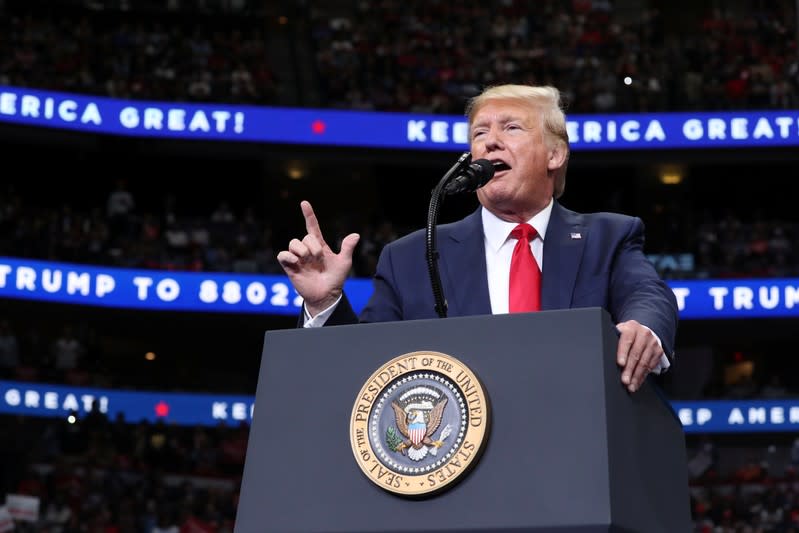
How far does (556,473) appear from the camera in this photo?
1.75m

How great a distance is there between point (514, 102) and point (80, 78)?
1590 centimetres

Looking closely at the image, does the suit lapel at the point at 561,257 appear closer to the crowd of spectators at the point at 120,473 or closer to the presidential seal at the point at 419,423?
the presidential seal at the point at 419,423

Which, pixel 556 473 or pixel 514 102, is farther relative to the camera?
pixel 514 102

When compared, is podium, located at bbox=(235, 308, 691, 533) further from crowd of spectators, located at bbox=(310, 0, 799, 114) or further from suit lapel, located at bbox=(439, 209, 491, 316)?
crowd of spectators, located at bbox=(310, 0, 799, 114)

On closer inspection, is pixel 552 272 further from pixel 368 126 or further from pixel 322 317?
pixel 368 126

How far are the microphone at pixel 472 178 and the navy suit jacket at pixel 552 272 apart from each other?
0.18m

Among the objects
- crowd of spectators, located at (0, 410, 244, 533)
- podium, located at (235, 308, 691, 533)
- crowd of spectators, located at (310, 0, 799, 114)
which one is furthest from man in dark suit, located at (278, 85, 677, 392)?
crowd of spectators, located at (310, 0, 799, 114)

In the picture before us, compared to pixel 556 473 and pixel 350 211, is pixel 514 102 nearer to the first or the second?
pixel 556 473

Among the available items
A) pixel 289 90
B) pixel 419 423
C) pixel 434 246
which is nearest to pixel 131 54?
pixel 289 90

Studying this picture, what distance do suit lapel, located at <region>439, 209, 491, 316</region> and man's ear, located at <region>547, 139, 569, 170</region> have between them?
21cm

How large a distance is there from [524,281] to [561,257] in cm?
11

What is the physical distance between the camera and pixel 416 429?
1.82 m

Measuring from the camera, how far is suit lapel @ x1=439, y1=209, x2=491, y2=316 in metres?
2.35

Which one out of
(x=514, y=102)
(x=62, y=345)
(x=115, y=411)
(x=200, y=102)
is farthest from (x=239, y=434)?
(x=514, y=102)
